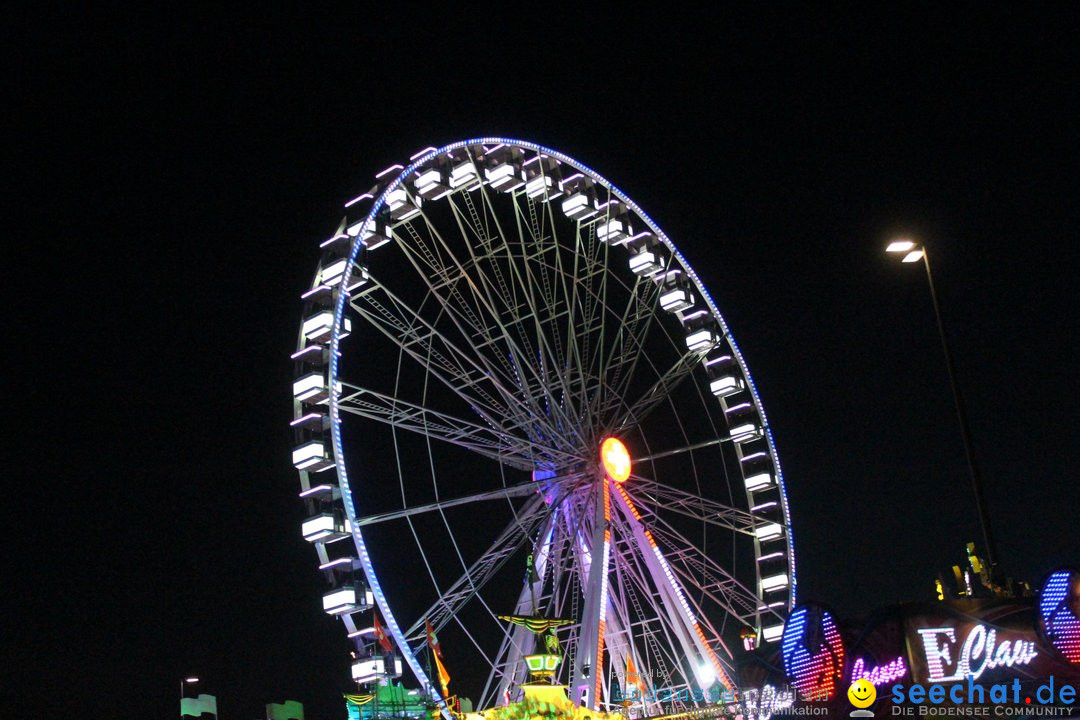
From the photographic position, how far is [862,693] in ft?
38.6

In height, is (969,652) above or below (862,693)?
above

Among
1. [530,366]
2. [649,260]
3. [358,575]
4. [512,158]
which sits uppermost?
[512,158]

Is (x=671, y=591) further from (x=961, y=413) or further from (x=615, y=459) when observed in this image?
(x=961, y=413)

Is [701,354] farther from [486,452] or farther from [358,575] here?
[358,575]

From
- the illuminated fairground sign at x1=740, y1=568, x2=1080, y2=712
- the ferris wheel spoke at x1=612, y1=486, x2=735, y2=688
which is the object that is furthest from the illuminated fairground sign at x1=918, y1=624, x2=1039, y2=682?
the ferris wheel spoke at x1=612, y1=486, x2=735, y2=688

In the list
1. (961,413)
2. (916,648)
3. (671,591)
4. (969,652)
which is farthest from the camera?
(671,591)

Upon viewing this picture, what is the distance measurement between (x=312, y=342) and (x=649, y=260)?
293 inches

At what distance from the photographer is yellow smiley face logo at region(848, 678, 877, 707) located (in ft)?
38.5

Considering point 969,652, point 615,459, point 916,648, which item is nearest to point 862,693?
point 916,648

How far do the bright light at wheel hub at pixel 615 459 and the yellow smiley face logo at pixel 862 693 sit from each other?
30.1 feet

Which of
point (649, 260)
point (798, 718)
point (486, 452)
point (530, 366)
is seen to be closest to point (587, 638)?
point (486, 452)

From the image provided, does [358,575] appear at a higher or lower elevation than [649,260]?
lower

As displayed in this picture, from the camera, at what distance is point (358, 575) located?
19.4m

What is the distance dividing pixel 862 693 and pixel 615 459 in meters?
9.59
